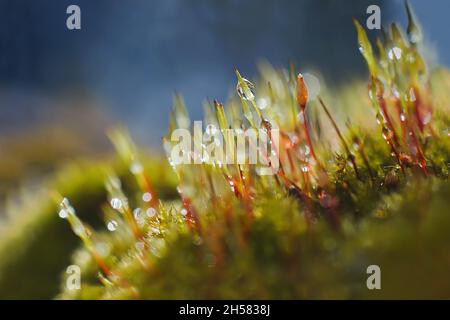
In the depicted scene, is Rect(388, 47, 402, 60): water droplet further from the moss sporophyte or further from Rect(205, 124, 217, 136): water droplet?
Rect(205, 124, 217, 136): water droplet

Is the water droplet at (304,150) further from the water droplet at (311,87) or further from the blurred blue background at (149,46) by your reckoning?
the blurred blue background at (149,46)

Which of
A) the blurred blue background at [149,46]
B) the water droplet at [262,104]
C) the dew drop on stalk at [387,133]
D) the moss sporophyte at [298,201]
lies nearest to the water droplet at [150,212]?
the moss sporophyte at [298,201]

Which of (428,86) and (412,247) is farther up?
(428,86)

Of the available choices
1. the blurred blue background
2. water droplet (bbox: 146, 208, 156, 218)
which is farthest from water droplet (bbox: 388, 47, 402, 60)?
the blurred blue background

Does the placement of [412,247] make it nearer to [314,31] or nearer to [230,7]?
[314,31]

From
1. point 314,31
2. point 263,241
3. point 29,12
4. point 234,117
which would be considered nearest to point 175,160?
point 234,117

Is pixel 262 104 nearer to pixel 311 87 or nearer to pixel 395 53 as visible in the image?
pixel 311 87
